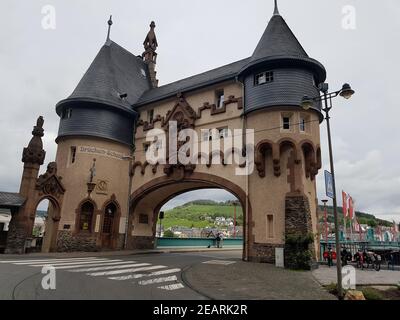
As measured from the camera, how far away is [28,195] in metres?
21.8

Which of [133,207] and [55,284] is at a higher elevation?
[133,207]

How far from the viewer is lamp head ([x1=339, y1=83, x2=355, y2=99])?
9.87m

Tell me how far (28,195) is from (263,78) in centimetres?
1886

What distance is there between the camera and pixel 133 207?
27.6 m

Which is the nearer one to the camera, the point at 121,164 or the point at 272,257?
the point at 272,257

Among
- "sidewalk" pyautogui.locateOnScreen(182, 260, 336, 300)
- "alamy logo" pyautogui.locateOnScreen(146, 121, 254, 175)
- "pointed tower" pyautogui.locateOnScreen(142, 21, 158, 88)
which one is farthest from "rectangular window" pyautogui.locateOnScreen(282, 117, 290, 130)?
"pointed tower" pyautogui.locateOnScreen(142, 21, 158, 88)

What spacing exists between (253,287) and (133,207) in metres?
19.3

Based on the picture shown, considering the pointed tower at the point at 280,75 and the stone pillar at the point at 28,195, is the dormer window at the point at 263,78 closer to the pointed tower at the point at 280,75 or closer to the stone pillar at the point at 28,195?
the pointed tower at the point at 280,75

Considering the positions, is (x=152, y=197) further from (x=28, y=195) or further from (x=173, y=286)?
(x=173, y=286)

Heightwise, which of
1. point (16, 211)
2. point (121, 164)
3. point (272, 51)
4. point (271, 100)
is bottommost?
point (16, 211)
